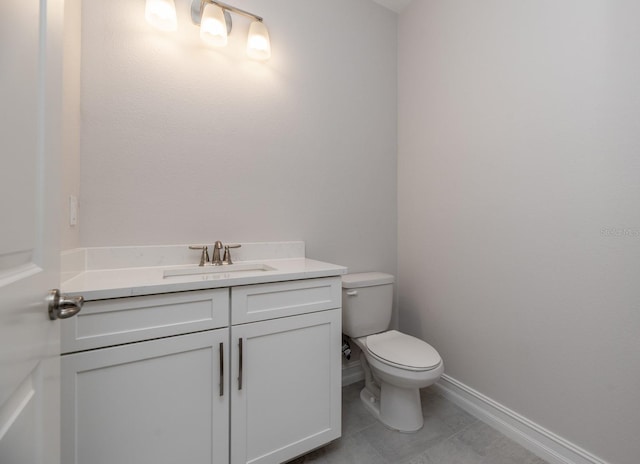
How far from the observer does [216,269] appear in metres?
1.41

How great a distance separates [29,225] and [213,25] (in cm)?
136

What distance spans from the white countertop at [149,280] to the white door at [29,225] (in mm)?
283

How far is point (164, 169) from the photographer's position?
4.59 ft

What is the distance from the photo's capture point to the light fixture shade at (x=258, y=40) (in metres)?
1.52

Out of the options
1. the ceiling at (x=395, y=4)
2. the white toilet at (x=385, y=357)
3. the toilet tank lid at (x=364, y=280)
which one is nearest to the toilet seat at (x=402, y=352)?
the white toilet at (x=385, y=357)

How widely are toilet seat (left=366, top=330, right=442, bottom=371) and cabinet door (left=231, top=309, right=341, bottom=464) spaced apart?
297mm

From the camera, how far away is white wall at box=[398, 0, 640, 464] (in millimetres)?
1111

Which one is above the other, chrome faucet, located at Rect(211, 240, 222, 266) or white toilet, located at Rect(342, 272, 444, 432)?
chrome faucet, located at Rect(211, 240, 222, 266)

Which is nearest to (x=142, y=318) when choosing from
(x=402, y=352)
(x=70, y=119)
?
(x=70, y=119)

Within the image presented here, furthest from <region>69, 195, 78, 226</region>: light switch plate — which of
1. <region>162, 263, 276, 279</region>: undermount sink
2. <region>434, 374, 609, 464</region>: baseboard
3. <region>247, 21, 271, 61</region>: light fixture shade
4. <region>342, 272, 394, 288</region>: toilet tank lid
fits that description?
<region>434, 374, 609, 464</region>: baseboard

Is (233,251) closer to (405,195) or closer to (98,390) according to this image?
(98,390)

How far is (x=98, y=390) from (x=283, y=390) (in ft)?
2.11

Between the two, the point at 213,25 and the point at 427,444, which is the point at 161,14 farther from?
the point at 427,444

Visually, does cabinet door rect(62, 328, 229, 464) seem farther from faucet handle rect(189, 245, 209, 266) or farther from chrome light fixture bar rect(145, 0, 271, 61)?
Result: chrome light fixture bar rect(145, 0, 271, 61)
